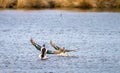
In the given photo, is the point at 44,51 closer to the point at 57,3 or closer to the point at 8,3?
the point at 8,3

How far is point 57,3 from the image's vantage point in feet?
236

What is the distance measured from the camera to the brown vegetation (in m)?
71.0

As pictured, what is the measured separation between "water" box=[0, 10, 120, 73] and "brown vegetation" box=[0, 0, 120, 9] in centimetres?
463

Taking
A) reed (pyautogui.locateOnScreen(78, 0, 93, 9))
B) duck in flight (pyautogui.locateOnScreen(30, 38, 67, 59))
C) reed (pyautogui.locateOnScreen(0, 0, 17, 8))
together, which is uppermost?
duck in flight (pyautogui.locateOnScreen(30, 38, 67, 59))

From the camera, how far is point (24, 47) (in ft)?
115

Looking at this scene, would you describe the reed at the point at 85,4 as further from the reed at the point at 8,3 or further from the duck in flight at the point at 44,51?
the duck in flight at the point at 44,51

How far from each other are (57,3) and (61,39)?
32.9 meters

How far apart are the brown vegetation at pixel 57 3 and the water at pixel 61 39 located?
4.63 m

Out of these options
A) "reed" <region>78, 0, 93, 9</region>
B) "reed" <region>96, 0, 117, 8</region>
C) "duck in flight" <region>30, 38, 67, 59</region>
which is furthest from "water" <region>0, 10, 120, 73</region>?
"reed" <region>96, 0, 117, 8</region>

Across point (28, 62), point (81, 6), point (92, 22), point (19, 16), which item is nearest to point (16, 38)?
point (28, 62)

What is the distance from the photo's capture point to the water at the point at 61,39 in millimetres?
27984

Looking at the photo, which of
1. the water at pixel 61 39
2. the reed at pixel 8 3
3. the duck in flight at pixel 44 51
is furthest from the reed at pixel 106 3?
the duck in flight at pixel 44 51

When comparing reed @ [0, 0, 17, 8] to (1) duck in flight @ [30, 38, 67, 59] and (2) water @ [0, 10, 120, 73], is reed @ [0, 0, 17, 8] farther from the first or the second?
(1) duck in flight @ [30, 38, 67, 59]

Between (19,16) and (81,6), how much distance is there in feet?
39.8
